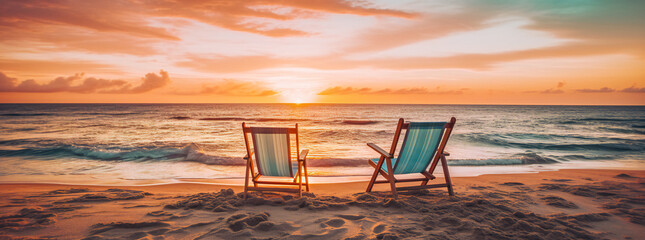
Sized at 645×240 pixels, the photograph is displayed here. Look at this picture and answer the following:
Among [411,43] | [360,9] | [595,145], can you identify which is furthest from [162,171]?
[595,145]

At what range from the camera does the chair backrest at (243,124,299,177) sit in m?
3.86

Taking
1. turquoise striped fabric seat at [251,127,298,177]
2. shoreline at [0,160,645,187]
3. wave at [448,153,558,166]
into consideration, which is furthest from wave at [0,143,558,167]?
turquoise striped fabric seat at [251,127,298,177]

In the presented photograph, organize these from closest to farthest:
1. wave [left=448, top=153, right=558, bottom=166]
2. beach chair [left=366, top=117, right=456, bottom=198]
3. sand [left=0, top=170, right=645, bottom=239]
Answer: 1. sand [left=0, top=170, right=645, bottom=239]
2. beach chair [left=366, top=117, right=456, bottom=198]
3. wave [left=448, top=153, right=558, bottom=166]

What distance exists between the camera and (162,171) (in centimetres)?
677

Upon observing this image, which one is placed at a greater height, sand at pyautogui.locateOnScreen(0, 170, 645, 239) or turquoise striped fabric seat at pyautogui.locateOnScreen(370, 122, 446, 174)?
turquoise striped fabric seat at pyautogui.locateOnScreen(370, 122, 446, 174)

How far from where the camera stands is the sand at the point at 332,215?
2.67 meters

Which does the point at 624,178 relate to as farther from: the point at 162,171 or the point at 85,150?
the point at 85,150

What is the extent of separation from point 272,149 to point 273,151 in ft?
0.11

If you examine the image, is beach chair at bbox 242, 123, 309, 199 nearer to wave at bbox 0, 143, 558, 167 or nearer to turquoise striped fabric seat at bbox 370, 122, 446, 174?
turquoise striped fabric seat at bbox 370, 122, 446, 174

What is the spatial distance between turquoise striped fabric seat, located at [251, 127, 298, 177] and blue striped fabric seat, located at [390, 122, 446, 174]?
5.20 ft

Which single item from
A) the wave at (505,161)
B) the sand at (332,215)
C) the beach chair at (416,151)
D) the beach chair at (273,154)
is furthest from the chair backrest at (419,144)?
the wave at (505,161)

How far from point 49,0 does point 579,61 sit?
70.6ft

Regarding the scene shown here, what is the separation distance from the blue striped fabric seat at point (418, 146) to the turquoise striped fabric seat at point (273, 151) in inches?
62.3

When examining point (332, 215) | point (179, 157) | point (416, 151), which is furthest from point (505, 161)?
point (179, 157)
